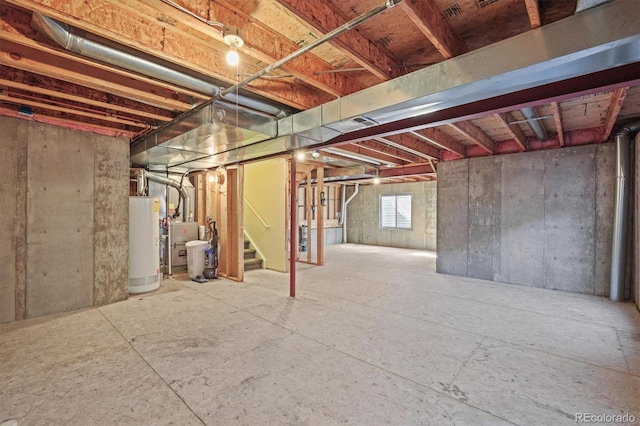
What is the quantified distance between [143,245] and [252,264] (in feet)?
7.14

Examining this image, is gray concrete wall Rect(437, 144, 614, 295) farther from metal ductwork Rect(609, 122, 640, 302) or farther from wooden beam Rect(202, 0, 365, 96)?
wooden beam Rect(202, 0, 365, 96)

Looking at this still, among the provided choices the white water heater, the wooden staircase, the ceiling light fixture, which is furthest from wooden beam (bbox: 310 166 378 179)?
the ceiling light fixture

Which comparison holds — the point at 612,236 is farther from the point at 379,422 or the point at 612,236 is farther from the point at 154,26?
the point at 154,26

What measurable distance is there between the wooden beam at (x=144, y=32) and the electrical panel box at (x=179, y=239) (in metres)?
3.92

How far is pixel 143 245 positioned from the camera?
422 cm

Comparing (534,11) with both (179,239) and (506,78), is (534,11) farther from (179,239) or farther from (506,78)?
(179,239)

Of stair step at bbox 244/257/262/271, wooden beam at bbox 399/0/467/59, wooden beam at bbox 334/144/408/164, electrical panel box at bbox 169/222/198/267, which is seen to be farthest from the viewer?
stair step at bbox 244/257/262/271

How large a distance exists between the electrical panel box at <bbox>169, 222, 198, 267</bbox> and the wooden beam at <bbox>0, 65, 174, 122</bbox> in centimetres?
274

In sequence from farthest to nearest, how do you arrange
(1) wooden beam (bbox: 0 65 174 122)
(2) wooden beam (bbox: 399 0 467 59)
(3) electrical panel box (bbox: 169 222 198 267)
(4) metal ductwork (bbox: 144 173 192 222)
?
(4) metal ductwork (bbox: 144 173 192 222), (3) electrical panel box (bbox: 169 222 198 267), (1) wooden beam (bbox: 0 65 174 122), (2) wooden beam (bbox: 399 0 467 59)

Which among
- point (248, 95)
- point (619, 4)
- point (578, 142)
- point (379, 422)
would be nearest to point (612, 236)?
point (578, 142)

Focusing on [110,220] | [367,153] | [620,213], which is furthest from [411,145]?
[110,220]

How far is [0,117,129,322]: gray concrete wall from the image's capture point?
3.13m

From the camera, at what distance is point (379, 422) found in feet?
5.30

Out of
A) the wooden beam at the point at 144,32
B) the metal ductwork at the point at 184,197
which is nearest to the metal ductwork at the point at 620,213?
the wooden beam at the point at 144,32
